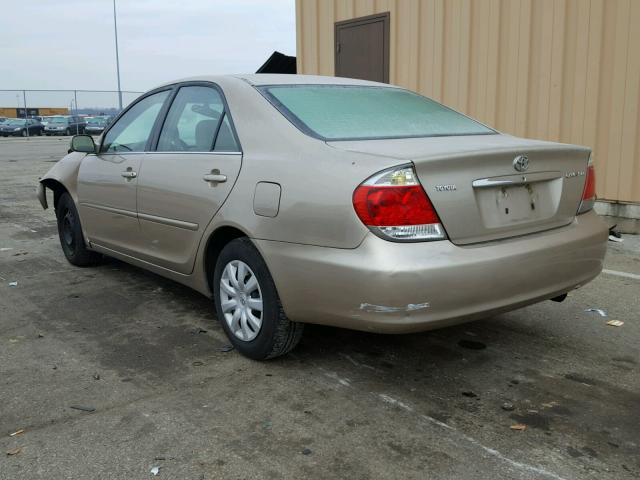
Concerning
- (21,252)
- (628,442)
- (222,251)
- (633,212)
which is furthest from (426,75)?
(628,442)

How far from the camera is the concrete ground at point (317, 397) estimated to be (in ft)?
8.51

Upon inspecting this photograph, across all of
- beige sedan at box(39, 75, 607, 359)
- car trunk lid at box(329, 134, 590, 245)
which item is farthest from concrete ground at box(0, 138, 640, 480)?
car trunk lid at box(329, 134, 590, 245)

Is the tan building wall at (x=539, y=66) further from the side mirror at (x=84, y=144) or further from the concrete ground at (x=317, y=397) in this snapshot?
the side mirror at (x=84, y=144)

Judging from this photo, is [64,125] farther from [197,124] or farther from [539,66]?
[197,124]

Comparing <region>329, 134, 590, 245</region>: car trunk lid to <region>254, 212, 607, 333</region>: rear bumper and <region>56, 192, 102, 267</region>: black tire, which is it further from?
<region>56, 192, 102, 267</region>: black tire

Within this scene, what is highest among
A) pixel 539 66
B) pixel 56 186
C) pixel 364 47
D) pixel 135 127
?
pixel 364 47

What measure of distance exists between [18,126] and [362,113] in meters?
38.1

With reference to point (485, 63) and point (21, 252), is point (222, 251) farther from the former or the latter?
point (485, 63)

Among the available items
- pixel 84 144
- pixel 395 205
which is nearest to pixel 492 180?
pixel 395 205

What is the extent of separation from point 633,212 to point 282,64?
9.02 metres

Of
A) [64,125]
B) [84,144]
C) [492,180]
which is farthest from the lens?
[64,125]

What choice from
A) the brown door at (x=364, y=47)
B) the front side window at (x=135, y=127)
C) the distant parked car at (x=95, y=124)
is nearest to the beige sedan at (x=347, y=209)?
the front side window at (x=135, y=127)

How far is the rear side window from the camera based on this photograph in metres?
3.84

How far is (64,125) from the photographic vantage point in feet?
126
